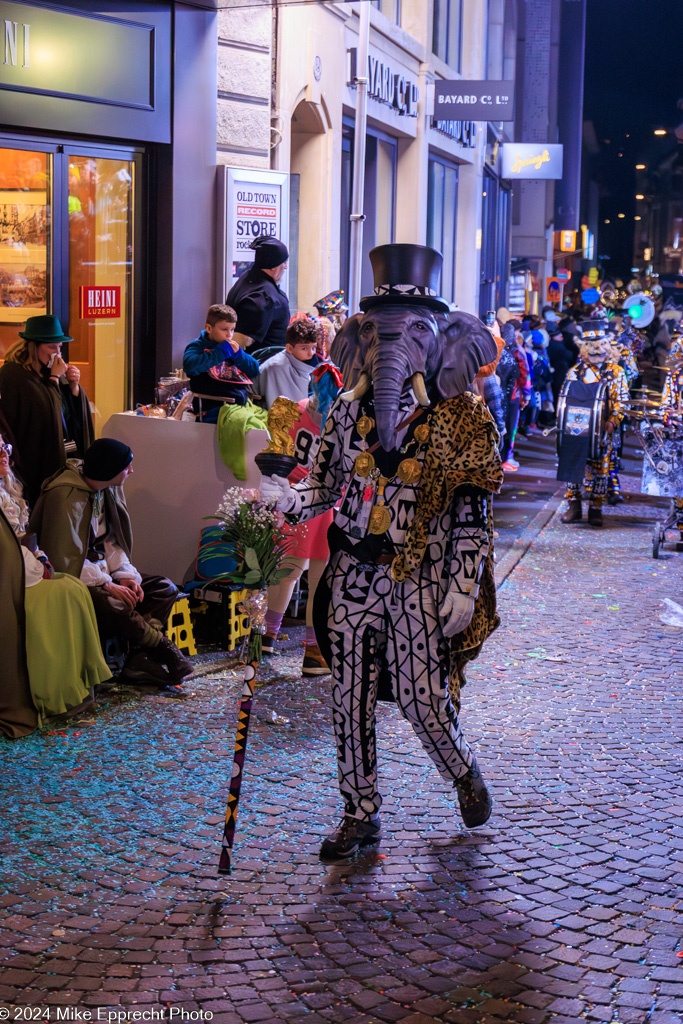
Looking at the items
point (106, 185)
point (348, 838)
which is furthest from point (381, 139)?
point (348, 838)

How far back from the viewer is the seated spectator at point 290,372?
7707 mm

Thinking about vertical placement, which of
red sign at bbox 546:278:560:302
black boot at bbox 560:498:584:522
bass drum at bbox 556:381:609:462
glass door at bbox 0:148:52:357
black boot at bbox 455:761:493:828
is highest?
red sign at bbox 546:278:560:302

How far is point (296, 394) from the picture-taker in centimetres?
780

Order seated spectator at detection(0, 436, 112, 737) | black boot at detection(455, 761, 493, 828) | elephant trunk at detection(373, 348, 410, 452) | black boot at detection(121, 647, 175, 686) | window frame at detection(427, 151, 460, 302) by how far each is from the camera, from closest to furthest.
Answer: elephant trunk at detection(373, 348, 410, 452)
black boot at detection(455, 761, 493, 828)
seated spectator at detection(0, 436, 112, 737)
black boot at detection(121, 647, 175, 686)
window frame at detection(427, 151, 460, 302)

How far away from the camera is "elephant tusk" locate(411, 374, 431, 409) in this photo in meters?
4.60

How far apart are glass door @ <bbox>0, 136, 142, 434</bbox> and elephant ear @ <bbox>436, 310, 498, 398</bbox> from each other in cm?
524

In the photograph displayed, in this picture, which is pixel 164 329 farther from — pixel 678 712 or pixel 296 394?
pixel 678 712

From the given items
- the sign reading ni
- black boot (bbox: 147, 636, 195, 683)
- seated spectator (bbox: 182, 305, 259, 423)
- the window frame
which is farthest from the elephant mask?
the window frame

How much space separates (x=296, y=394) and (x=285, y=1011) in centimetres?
469

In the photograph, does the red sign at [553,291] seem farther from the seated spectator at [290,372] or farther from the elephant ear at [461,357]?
the elephant ear at [461,357]

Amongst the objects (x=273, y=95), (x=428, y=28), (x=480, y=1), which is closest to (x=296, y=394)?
(x=273, y=95)

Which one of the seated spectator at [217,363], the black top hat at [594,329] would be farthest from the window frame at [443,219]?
the seated spectator at [217,363]

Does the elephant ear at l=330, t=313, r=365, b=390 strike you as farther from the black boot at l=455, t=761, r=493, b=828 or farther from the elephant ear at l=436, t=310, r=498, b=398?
the black boot at l=455, t=761, r=493, b=828

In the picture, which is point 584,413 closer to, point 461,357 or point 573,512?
point 573,512
